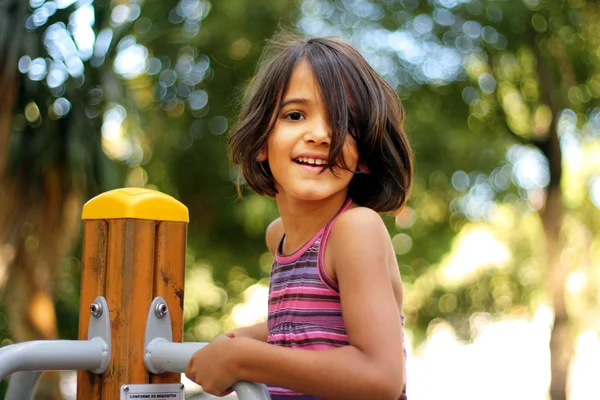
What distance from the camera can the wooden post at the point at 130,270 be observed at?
1.50 meters

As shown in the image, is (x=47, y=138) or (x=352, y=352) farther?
(x=47, y=138)

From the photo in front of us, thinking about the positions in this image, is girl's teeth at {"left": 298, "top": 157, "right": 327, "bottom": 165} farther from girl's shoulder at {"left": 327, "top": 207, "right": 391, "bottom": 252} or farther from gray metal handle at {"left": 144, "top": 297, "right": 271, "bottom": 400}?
gray metal handle at {"left": 144, "top": 297, "right": 271, "bottom": 400}

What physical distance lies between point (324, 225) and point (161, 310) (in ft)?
1.31

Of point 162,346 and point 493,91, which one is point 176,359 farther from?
point 493,91

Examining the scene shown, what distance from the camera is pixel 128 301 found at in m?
1.51

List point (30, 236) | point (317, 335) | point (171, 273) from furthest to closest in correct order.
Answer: point (30, 236) < point (171, 273) < point (317, 335)

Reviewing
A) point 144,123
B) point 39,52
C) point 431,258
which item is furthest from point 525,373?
point 39,52

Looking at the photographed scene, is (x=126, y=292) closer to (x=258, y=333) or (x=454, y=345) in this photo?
(x=258, y=333)

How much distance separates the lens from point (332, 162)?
128 centimetres

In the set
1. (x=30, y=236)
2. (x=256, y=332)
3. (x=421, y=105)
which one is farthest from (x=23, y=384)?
(x=421, y=105)

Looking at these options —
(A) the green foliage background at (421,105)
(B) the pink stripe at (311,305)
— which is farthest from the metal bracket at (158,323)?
(A) the green foliage background at (421,105)

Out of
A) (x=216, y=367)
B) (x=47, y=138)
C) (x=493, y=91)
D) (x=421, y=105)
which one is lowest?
(x=216, y=367)

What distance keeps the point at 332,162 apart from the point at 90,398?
0.66 m

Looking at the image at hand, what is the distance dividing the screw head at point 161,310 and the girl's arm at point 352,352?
36 cm
